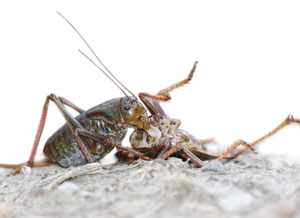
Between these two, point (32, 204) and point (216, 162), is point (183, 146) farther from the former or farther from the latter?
point (32, 204)

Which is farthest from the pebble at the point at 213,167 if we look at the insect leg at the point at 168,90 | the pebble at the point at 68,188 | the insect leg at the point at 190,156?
the pebble at the point at 68,188

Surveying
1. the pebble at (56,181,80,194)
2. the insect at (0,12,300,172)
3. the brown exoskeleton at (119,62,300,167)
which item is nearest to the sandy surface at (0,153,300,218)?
the pebble at (56,181,80,194)

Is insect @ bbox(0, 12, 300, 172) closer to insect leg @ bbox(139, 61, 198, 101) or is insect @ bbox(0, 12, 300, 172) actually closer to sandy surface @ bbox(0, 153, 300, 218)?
insect leg @ bbox(139, 61, 198, 101)

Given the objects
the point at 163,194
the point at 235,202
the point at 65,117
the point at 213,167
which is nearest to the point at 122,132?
the point at 65,117

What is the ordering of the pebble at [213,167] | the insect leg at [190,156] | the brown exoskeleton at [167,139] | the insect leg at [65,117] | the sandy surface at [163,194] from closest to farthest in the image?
the sandy surface at [163,194] < the pebble at [213,167] < the insect leg at [190,156] < the brown exoskeleton at [167,139] < the insect leg at [65,117]

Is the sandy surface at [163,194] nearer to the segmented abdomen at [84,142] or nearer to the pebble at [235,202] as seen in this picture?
the pebble at [235,202]

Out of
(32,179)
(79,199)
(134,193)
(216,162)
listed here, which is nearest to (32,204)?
(79,199)

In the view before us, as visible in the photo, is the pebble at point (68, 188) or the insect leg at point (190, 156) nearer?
the pebble at point (68, 188)
